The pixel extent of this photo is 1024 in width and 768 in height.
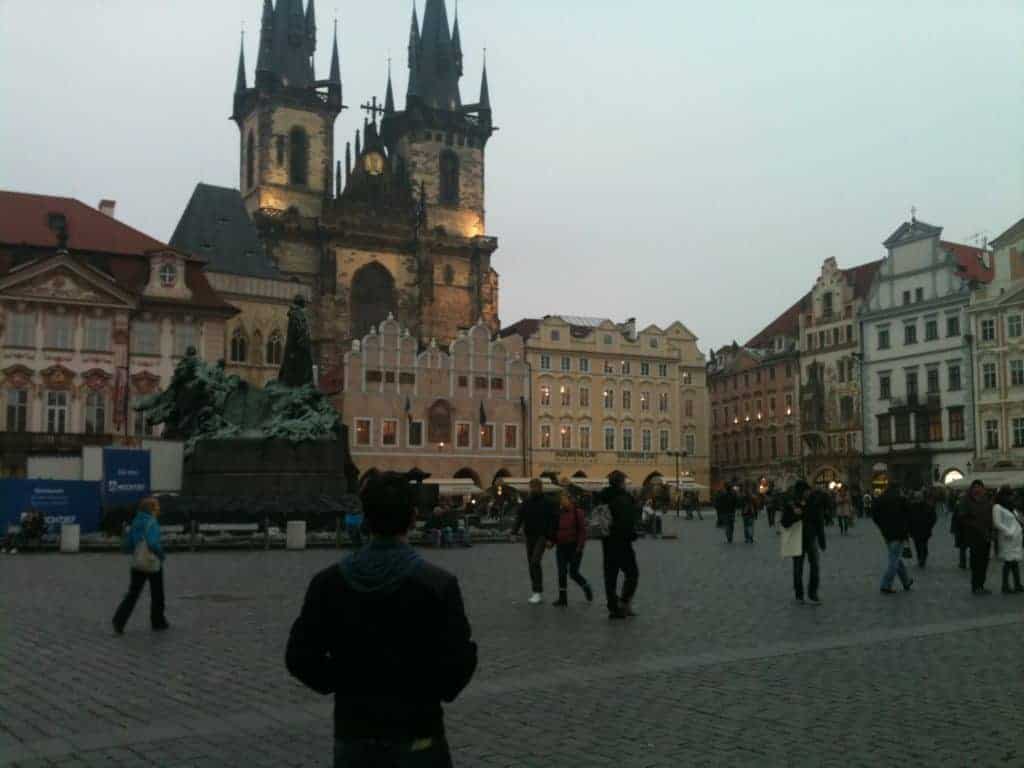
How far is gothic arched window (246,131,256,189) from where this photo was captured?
81.8 meters

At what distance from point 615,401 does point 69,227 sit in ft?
108

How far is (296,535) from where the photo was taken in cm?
2497

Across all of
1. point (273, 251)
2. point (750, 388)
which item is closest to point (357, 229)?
point (273, 251)

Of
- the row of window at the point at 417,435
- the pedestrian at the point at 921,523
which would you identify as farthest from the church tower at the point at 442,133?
the pedestrian at the point at 921,523

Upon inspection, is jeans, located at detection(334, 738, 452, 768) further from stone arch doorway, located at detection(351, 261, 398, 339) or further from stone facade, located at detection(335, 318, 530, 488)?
stone arch doorway, located at detection(351, 261, 398, 339)

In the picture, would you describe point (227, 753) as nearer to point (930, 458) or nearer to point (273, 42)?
point (930, 458)

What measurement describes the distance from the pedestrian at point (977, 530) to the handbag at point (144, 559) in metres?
9.82

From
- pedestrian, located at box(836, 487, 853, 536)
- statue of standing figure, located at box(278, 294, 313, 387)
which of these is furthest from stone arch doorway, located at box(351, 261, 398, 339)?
statue of standing figure, located at box(278, 294, 313, 387)

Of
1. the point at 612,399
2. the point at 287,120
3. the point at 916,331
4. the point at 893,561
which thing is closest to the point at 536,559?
the point at 893,561

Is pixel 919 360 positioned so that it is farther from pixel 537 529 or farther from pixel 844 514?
pixel 537 529

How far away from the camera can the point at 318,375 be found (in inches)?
2680

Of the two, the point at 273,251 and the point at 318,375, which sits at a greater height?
the point at 273,251

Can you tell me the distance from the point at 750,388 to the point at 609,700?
7233 cm

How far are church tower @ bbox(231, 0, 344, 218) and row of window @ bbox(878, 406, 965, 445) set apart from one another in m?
39.3
